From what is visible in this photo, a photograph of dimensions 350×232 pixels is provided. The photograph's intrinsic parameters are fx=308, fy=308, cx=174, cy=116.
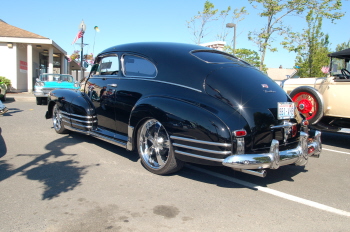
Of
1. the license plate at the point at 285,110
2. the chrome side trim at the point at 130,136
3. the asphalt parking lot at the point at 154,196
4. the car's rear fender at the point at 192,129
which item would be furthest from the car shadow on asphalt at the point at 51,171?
the license plate at the point at 285,110

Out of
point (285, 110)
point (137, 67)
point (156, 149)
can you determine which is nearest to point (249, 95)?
point (285, 110)

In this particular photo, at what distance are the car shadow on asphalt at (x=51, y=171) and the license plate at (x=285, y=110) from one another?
8.90 feet

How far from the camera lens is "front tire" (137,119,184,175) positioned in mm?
4062

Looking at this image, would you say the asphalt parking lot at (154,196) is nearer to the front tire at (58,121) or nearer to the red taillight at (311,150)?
the red taillight at (311,150)

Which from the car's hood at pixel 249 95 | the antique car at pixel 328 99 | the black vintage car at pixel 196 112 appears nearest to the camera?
the black vintage car at pixel 196 112

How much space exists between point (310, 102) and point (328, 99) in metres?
0.36

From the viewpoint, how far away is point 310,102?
6.75 m

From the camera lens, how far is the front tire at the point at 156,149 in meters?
4.06

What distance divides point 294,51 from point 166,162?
16468 mm

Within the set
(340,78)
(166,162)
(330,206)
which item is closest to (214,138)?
(166,162)

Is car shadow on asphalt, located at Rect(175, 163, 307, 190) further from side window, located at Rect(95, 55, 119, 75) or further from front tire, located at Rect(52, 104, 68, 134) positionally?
front tire, located at Rect(52, 104, 68, 134)

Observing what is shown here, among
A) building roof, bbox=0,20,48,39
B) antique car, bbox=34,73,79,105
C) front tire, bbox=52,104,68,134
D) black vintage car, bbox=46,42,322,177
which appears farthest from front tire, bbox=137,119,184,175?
building roof, bbox=0,20,48,39

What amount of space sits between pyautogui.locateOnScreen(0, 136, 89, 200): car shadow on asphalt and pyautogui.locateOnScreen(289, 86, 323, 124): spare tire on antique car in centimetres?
480

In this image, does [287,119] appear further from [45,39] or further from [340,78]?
[45,39]
